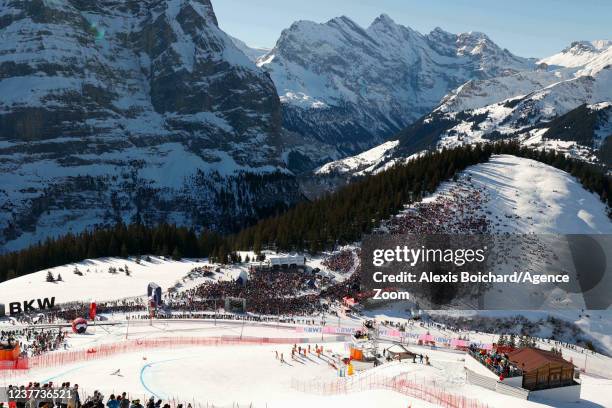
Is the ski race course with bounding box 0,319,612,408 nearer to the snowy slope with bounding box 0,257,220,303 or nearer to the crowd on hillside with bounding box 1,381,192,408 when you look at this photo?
the crowd on hillside with bounding box 1,381,192,408

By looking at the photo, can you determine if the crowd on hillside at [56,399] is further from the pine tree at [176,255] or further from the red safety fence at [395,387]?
the pine tree at [176,255]

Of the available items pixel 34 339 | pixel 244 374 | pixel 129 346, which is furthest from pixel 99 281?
pixel 244 374

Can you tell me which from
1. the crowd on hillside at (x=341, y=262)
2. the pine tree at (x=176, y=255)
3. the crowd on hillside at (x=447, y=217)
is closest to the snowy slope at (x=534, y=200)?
the crowd on hillside at (x=447, y=217)

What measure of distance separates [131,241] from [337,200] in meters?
47.8

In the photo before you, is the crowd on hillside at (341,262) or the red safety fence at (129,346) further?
the crowd on hillside at (341,262)

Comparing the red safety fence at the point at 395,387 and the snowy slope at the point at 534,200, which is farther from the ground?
the snowy slope at the point at 534,200

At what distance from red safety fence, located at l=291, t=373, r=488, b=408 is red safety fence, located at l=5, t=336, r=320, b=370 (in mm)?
16895

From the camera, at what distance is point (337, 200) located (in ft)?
461

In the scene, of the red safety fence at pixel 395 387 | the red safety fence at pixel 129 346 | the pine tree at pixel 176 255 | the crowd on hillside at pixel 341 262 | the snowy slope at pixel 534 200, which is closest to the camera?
the red safety fence at pixel 395 387

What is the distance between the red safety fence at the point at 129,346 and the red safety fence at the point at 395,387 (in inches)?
665

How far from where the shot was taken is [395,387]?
1850 inches

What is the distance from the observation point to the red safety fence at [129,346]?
54562 millimetres

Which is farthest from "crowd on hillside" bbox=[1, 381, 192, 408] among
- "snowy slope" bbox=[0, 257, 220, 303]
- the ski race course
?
"snowy slope" bbox=[0, 257, 220, 303]

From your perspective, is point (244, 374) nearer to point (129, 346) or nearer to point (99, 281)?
point (129, 346)
